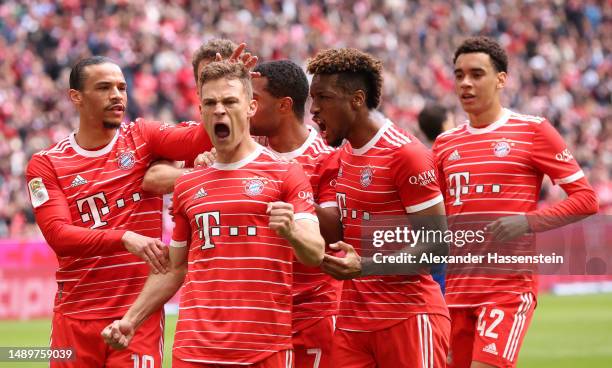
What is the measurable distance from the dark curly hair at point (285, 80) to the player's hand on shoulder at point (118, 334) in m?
1.98

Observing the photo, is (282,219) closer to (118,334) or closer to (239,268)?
(239,268)

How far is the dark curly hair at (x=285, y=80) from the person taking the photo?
7.98 m

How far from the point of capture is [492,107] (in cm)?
840

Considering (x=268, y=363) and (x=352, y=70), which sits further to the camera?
(x=352, y=70)

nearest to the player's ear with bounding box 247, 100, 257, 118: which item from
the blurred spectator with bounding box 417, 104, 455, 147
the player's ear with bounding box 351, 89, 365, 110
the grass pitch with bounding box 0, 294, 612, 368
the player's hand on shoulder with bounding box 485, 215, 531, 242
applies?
the player's ear with bounding box 351, 89, 365, 110

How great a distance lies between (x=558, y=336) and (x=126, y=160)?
38.7ft

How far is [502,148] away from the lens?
26.9 feet

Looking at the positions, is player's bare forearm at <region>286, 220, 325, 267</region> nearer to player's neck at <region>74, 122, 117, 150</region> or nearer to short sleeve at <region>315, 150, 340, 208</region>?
short sleeve at <region>315, 150, 340, 208</region>

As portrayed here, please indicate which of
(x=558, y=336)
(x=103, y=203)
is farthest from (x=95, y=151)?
(x=558, y=336)

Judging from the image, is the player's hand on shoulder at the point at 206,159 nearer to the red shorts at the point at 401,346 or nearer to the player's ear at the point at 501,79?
the red shorts at the point at 401,346

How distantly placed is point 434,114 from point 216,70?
418 centimetres

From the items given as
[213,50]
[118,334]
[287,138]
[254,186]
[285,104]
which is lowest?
[118,334]

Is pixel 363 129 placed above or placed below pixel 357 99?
below

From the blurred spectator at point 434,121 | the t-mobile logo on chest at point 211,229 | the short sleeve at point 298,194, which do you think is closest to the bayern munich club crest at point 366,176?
the short sleeve at point 298,194
